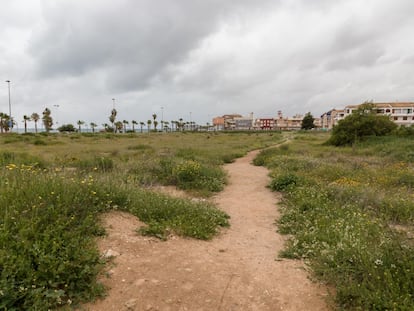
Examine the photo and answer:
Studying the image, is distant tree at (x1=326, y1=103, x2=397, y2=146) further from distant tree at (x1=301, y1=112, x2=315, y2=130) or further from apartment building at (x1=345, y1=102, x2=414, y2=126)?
distant tree at (x1=301, y1=112, x2=315, y2=130)

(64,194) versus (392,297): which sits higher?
(64,194)

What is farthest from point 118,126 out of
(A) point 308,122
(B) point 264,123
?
(B) point 264,123

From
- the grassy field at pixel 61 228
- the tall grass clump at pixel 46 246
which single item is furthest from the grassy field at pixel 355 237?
the tall grass clump at pixel 46 246

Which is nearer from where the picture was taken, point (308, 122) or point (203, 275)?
point (203, 275)

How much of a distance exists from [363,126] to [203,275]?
28.3 m

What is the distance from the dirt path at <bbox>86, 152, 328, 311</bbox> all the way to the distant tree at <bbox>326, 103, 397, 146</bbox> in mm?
25368

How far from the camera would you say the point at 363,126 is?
1016 inches

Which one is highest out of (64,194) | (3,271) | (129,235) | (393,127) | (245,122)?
(245,122)

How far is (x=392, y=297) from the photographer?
2.56 metres

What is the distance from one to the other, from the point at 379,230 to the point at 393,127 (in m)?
28.0

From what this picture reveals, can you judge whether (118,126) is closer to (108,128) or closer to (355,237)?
(108,128)

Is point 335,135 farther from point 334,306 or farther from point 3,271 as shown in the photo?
point 3,271

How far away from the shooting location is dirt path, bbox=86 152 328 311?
112 inches

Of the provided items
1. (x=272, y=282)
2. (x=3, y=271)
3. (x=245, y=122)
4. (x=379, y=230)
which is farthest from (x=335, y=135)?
(x=245, y=122)
